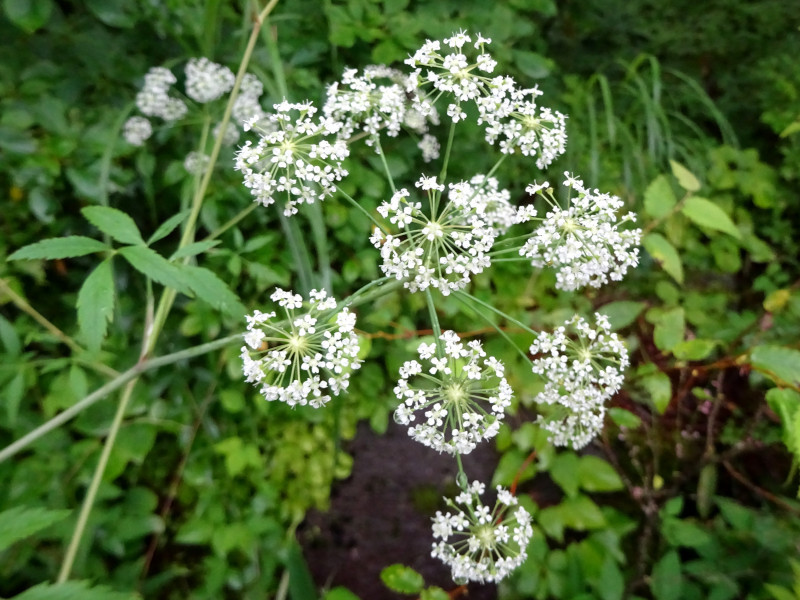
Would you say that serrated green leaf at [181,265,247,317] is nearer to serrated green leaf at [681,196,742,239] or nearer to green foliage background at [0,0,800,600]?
green foliage background at [0,0,800,600]

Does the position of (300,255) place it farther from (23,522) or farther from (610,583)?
(610,583)

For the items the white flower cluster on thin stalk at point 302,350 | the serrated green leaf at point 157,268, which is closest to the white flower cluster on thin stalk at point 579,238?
the white flower cluster on thin stalk at point 302,350

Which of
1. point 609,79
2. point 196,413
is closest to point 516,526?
point 196,413

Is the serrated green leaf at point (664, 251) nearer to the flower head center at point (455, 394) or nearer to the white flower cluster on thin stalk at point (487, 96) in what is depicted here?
the white flower cluster on thin stalk at point (487, 96)

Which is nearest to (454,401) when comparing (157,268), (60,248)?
(157,268)

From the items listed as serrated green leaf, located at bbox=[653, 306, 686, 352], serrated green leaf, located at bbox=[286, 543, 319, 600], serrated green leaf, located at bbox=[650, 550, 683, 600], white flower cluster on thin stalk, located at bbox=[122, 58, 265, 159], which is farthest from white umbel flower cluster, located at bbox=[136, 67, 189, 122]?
serrated green leaf, located at bbox=[650, 550, 683, 600]
